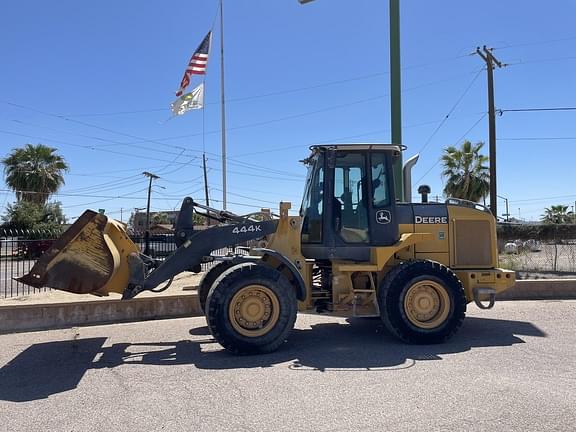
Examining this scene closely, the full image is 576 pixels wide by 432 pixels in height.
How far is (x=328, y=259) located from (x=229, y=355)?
207 centimetres

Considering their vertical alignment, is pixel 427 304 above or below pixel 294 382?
above

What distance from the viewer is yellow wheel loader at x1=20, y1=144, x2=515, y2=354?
22.2 ft

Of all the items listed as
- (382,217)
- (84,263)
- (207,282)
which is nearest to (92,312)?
(207,282)

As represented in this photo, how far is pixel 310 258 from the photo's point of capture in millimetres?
7738

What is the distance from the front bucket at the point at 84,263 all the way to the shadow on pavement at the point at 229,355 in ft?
3.03

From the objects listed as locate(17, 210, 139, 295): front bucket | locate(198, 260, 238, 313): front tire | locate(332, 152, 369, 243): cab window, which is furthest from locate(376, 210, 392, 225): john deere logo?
locate(17, 210, 139, 295): front bucket

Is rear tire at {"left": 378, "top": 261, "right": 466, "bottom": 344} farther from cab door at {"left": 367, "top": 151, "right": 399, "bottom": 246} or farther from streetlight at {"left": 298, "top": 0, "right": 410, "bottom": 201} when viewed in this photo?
streetlight at {"left": 298, "top": 0, "right": 410, "bottom": 201}

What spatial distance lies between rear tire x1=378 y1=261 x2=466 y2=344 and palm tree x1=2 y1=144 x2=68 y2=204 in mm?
37205

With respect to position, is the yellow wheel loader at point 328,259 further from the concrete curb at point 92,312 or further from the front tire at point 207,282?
the concrete curb at point 92,312

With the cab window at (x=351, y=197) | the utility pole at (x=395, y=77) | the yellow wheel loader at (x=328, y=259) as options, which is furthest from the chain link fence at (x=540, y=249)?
the cab window at (x=351, y=197)

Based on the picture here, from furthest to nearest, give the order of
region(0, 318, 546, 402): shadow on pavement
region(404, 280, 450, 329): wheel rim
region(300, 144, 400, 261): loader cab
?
1. region(300, 144, 400, 261): loader cab
2. region(404, 280, 450, 329): wheel rim
3. region(0, 318, 546, 402): shadow on pavement

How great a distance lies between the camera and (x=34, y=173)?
126 feet

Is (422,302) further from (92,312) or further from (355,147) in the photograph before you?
(92,312)

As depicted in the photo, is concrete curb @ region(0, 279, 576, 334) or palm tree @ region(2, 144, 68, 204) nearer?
concrete curb @ region(0, 279, 576, 334)
